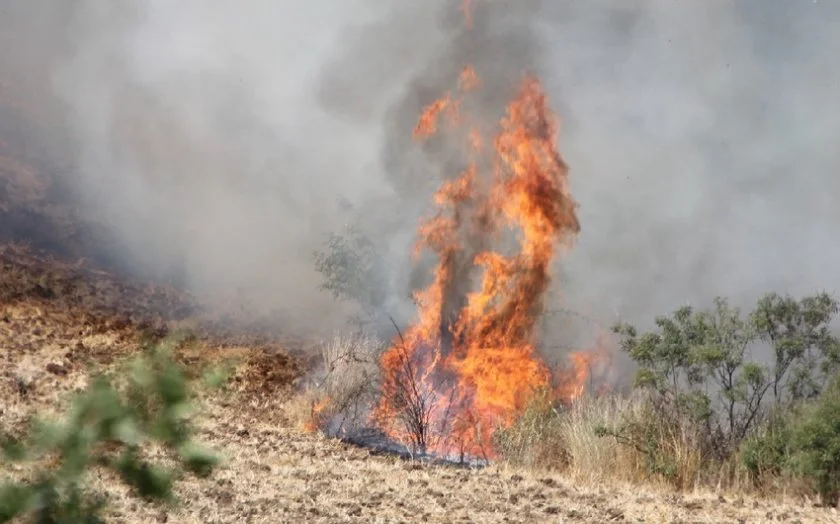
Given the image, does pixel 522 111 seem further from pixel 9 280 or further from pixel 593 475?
pixel 9 280

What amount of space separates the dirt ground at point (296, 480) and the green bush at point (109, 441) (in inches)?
81.4

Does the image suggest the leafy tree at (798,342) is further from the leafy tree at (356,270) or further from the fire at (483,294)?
the leafy tree at (356,270)

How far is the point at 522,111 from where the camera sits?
13906 mm

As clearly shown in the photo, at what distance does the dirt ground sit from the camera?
6.50 meters

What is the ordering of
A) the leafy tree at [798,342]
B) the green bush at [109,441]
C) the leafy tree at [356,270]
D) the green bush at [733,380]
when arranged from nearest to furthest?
the green bush at [109,441] → the green bush at [733,380] → the leafy tree at [798,342] → the leafy tree at [356,270]

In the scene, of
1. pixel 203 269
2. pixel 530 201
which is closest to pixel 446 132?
pixel 530 201

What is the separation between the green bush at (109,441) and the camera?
53.1 inches

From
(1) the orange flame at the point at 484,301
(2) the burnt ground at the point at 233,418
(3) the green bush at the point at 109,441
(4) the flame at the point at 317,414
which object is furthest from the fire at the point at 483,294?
(3) the green bush at the point at 109,441

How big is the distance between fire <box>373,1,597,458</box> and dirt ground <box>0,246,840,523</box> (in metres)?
1.32

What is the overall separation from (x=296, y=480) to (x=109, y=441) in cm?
654

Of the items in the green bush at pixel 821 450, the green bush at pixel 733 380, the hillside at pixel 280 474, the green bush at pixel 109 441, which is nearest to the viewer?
the green bush at pixel 109 441

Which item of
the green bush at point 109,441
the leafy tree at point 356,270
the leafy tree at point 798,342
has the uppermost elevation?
the leafy tree at point 356,270

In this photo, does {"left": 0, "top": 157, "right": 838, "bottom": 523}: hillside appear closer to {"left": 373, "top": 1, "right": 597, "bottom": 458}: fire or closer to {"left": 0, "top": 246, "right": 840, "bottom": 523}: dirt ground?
{"left": 0, "top": 246, "right": 840, "bottom": 523}: dirt ground

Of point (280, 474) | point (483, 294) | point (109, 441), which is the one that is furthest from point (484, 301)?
point (109, 441)
